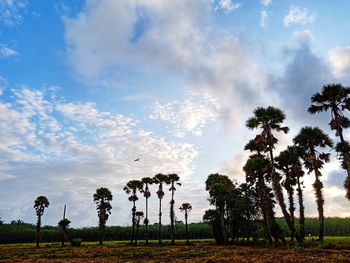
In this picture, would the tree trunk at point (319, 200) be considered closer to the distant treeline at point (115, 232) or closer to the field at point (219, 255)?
Result: the field at point (219, 255)

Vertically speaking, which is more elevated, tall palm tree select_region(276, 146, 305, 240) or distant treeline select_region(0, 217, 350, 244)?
tall palm tree select_region(276, 146, 305, 240)

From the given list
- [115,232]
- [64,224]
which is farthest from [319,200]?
[115,232]

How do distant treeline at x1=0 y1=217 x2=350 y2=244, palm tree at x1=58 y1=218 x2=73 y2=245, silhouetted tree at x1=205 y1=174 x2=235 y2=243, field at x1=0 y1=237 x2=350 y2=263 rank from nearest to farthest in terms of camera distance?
field at x1=0 y1=237 x2=350 y2=263 < silhouetted tree at x1=205 y1=174 x2=235 y2=243 < palm tree at x1=58 y1=218 x2=73 y2=245 < distant treeline at x1=0 y1=217 x2=350 y2=244

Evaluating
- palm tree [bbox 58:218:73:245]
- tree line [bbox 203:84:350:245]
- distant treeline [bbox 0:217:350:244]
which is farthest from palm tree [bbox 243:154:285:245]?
distant treeline [bbox 0:217:350:244]

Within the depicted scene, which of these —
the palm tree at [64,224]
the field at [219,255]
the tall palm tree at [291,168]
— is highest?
the tall palm tree at [291,168]

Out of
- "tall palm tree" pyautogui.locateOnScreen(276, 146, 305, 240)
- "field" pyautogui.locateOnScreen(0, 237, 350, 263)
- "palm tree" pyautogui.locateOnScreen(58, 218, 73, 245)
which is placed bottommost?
"field" pyautogui.locateOnScreen(0, 237, 350, 263)

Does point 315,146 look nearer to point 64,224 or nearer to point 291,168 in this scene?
point 291,168

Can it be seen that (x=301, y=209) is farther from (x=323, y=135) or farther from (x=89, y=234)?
(x=89, y=234)

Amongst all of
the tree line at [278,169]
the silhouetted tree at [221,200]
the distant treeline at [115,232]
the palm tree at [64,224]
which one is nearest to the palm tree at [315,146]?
the tree line at [278,169]

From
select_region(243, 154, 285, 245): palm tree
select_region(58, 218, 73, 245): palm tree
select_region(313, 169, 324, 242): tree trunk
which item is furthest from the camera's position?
select_region(58, 218, 73, 245): palm tree

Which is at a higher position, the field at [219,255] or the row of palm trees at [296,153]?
the row of palm trees at [296,153]

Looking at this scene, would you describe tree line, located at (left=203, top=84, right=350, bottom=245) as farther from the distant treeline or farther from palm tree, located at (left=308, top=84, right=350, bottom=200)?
the distant treeline

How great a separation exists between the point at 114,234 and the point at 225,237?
89.5 metres

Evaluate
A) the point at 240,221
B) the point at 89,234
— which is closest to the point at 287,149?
the point at 240,221
